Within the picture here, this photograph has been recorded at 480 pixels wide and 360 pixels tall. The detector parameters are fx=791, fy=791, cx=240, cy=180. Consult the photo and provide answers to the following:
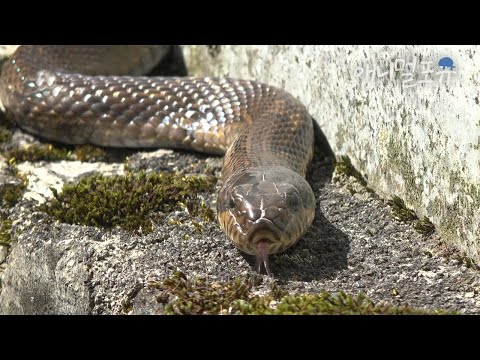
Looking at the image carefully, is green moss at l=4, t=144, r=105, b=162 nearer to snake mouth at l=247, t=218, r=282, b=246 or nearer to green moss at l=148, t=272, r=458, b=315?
green moss at l=148, t=272, r=458, b=315

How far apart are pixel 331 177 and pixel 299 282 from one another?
1769 mm

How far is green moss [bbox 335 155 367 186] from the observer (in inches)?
262

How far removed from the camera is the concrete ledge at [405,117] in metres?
5.22

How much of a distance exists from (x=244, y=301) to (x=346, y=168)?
7.22 feet

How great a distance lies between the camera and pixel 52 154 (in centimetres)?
754

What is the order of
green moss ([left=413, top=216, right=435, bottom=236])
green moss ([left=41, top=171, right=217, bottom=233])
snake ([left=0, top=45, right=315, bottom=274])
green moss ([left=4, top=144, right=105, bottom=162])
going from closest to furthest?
green moss ([left=413, top=216, right=435, bottom=236]), green moss ([left=41, top=171, right=217, bottom=233]), snake ([left=0, top=45, right=315, bottom=274]), green moss ([left=4, top=144, right=105, bottom=162])

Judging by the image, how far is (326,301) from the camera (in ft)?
15.7

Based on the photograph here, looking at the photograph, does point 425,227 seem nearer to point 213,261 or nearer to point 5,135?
point 213,261

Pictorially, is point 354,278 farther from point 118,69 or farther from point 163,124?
point 118,69

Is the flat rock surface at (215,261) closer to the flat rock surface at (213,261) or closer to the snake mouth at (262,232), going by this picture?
the flat rock surface at (213,261)

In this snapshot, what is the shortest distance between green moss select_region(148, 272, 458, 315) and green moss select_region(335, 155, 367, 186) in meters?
1.81

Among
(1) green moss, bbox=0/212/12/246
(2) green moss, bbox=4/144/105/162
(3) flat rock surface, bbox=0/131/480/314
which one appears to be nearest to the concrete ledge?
(3) flat rock surface, bbox=0/131/480/314

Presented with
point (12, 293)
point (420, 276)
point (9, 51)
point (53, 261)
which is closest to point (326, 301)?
point (420, 276)

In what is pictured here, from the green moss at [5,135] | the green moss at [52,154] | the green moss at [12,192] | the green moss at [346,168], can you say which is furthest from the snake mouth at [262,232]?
the green moss at [5,135]
